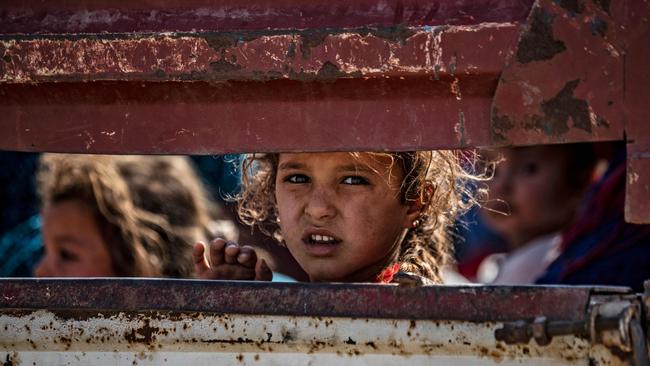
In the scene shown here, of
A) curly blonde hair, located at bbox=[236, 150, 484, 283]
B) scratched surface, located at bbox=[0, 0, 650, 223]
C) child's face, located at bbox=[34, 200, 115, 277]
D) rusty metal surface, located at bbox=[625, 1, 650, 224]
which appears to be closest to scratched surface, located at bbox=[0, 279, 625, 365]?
rusty metal surface, located at bbox=[625, 1, 650, 224]

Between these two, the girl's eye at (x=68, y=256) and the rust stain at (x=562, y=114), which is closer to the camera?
the rust stain at (x=562, y=114)

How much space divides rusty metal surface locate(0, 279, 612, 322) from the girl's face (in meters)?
0.76

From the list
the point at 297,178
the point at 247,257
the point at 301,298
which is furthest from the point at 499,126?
the point at 247,257

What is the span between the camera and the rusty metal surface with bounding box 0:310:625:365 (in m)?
1.87

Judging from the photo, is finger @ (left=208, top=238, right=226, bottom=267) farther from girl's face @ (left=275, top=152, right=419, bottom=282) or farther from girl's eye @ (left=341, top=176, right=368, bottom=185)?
girl's eye @ (left=341, top=176, right=368, bottom=185)

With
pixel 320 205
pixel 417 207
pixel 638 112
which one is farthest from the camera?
pixel 417 207

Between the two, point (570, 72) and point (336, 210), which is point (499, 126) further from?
point (336, 210)

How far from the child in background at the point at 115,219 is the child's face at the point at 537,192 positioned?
1874 millimetres

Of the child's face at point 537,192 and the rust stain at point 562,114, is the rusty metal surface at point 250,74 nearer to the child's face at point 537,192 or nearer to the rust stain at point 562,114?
the rust stain at point 562,114

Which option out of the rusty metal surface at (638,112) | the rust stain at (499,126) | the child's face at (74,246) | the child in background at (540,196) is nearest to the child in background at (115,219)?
the child's face at (74,246)

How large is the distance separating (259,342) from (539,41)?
0.74 m

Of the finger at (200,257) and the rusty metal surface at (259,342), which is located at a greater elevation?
the finger at (200,257)

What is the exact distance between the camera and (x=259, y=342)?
1985mm

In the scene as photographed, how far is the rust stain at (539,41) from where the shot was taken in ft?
6.20
